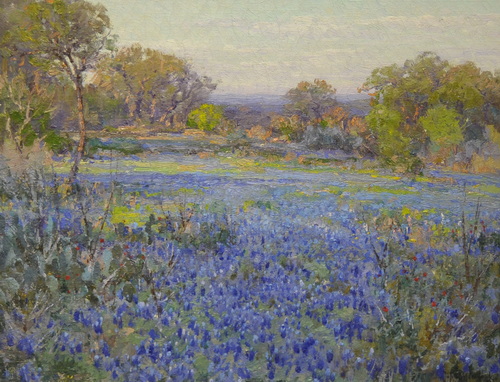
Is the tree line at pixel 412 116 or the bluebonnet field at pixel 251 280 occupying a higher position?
the tree line at pixel 412 116

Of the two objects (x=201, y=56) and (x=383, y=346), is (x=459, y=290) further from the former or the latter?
(x=201, y=56)

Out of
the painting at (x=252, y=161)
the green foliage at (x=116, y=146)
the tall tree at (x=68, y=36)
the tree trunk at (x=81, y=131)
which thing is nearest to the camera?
the painting at (x=252, y=161)

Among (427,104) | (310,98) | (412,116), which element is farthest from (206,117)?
(427,104)

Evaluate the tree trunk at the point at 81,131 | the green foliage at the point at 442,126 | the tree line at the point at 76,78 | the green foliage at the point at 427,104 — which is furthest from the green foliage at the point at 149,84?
the green foliage at the point at 442,126

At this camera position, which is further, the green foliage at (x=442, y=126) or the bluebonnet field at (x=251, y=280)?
the green foliage at (x=442, y=126)

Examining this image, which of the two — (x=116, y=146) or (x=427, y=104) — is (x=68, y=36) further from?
(x=427, y=104)

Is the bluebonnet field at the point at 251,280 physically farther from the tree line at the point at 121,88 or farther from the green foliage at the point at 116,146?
the tree line at the point at 121,88

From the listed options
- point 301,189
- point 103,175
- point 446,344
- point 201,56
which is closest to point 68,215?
point 103,175

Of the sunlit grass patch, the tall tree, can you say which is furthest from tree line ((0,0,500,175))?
the sunlit grass patch

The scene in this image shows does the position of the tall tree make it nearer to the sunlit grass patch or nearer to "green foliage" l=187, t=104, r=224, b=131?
the sunlit grass patch
